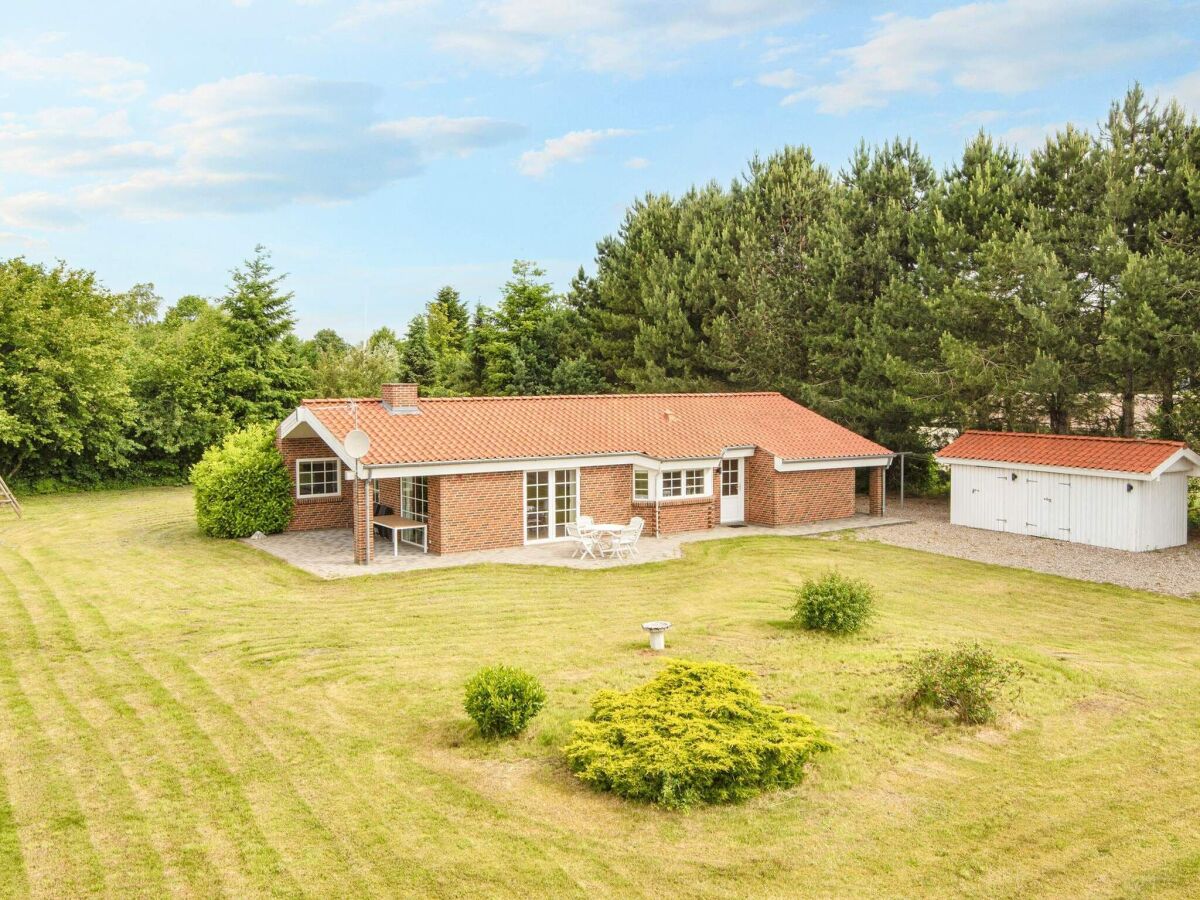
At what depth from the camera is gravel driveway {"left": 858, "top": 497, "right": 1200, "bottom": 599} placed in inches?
728

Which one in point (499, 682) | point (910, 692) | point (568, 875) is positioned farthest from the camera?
point (910, 692)

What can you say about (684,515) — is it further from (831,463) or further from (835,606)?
(835,606)

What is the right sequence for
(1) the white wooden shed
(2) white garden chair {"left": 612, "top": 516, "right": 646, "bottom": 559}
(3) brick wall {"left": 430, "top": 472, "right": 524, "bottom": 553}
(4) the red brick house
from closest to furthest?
(2) white garden chair {"left": 612, "top": 516, "right": 646, "bottom": 559}
(3) brick wall {"left": 430, "top": 472, "right": 524, "bottom": 553}
(4) the red brick house
(1) the white wooden shed

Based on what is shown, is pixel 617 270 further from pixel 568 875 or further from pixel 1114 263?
pixel 568 875

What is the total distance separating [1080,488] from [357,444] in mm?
17283

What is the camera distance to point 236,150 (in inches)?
1542

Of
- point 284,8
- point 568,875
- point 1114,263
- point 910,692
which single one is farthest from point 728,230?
point 568,875

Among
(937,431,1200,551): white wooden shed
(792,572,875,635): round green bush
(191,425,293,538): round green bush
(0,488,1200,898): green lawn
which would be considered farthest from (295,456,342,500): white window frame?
(937,431,1200,551): white wooden shed

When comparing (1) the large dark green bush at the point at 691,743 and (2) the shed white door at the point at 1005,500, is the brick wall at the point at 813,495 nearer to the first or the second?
(2) the shed white door at the point at 1005,500

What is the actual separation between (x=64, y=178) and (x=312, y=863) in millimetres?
44983

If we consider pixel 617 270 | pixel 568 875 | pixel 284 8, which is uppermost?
pixel 284 8

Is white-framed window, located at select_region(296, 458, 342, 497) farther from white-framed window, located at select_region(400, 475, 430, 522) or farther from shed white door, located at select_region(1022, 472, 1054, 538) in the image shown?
shed white door, located at select_region(1022, 472, 1054, 538)

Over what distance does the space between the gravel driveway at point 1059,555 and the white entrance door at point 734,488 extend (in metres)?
3.43

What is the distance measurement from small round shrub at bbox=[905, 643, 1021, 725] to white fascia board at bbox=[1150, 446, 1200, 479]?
13.3m
